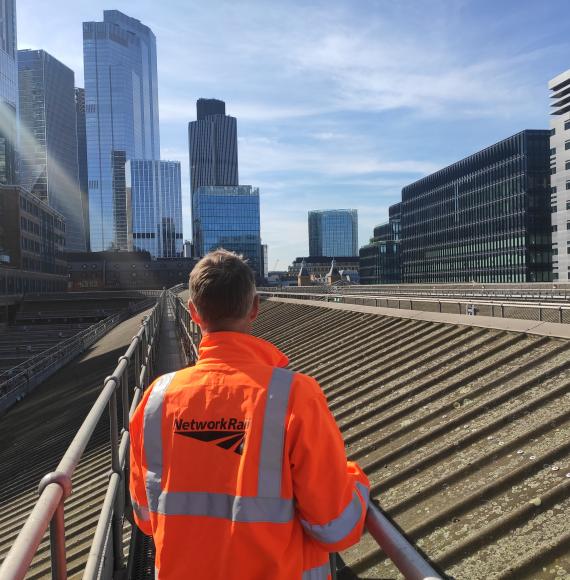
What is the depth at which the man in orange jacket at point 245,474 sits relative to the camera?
5.76 feet

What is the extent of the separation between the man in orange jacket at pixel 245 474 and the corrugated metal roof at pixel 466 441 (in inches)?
85.6

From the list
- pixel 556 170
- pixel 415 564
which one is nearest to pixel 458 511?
pixel 415 564

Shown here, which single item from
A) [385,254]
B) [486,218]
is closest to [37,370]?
[486,218]

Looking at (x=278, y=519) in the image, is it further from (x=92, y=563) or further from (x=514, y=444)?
(x=514, y=444)

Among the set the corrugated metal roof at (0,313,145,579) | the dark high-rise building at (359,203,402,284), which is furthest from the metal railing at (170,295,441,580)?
the dark high-rise building at (359,203,402,284)

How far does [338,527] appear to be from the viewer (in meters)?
1.81

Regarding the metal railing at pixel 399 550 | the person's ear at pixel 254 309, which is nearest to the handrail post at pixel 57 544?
the person's ear at pixel 254 309

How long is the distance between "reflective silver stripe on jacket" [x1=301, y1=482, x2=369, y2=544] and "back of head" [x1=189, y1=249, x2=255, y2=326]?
2.61 ft

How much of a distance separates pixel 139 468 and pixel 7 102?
7246 inches

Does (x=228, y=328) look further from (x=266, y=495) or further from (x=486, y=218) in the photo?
(x=486, y=218)

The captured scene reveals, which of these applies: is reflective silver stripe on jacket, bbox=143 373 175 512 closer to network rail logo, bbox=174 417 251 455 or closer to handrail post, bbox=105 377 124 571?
network rail logo, bbox=174 417 251 455

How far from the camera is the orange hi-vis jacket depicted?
5.76 feet

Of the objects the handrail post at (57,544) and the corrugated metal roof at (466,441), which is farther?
the corrugated metal roof at (466,441)

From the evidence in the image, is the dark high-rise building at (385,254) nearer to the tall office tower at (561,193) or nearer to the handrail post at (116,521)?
the tall office tower at (561,193)
